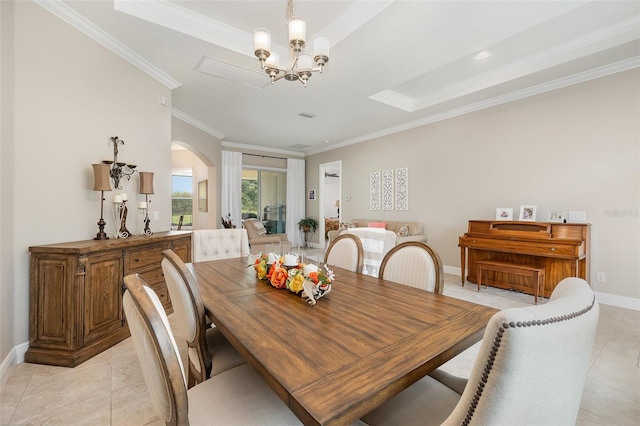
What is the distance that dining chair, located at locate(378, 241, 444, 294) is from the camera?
1671 mm

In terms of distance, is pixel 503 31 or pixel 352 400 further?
pixel 503 31

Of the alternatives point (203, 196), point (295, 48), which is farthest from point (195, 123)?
point (295, 48)

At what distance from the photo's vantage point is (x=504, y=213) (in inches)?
167

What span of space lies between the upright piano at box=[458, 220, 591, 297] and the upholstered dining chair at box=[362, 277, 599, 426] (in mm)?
3502

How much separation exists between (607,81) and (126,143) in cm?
572

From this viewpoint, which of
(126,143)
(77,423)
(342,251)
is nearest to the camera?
(77,423)

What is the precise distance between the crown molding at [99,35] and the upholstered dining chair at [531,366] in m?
3.58

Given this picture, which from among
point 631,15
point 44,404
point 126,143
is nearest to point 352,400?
point 44,404

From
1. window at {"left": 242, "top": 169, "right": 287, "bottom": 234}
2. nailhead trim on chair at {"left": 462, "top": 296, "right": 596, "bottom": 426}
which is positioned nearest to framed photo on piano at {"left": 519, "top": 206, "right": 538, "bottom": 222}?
nailhead trim on chair at {"left": 462, "top": 296, "right": 596, "bottom": 426}

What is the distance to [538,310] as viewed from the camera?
1.80 ft

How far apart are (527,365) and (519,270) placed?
3.77 m

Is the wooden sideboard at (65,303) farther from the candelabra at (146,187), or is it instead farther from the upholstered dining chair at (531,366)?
the upholstered dining chair at (531,366)

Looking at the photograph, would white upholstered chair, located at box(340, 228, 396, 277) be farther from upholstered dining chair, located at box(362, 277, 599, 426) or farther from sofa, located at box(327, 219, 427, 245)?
upholstered dining chair, located at box(362, 277, 599, 426)

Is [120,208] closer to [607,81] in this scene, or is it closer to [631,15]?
[631,15]
